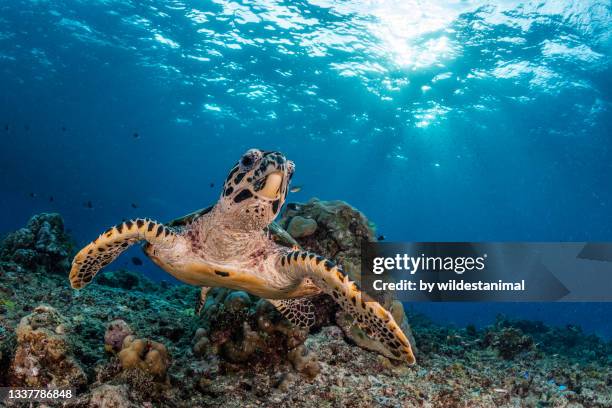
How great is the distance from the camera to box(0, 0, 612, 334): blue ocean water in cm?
1923

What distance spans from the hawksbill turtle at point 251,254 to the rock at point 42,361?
4.33 ft

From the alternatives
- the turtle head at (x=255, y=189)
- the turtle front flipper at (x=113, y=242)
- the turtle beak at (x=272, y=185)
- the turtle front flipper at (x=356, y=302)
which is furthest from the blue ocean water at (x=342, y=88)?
the turtle beak at (x=272, y=185)

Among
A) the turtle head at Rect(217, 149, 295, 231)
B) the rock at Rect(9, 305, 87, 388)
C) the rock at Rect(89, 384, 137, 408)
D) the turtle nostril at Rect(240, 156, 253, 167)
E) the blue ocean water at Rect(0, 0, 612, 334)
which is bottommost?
the rock at Rect(89, 384, 137, 408)

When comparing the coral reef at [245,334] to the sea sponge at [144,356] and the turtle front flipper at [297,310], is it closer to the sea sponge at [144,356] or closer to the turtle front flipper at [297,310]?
the turtle front flipper at [297,310]

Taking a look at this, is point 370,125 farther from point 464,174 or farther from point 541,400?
point 541,400

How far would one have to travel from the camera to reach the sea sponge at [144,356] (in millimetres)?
3316

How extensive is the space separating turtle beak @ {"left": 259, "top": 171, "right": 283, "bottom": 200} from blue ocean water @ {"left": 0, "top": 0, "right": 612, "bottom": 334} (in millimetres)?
8401

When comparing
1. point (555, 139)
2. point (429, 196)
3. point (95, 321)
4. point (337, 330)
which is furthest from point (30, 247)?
point (429, 196)

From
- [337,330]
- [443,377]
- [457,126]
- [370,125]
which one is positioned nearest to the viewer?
[443,377]

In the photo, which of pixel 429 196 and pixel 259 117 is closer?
pixel 259 117

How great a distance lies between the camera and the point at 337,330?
5.11 meters

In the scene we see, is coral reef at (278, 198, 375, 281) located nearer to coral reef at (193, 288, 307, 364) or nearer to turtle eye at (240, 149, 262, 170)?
coral reef at (193, 288, 307, 364)

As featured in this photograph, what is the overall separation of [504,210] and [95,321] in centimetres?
7978

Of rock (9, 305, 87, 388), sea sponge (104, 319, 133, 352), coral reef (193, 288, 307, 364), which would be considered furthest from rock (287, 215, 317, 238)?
rock (9, 305, 87, 388)
